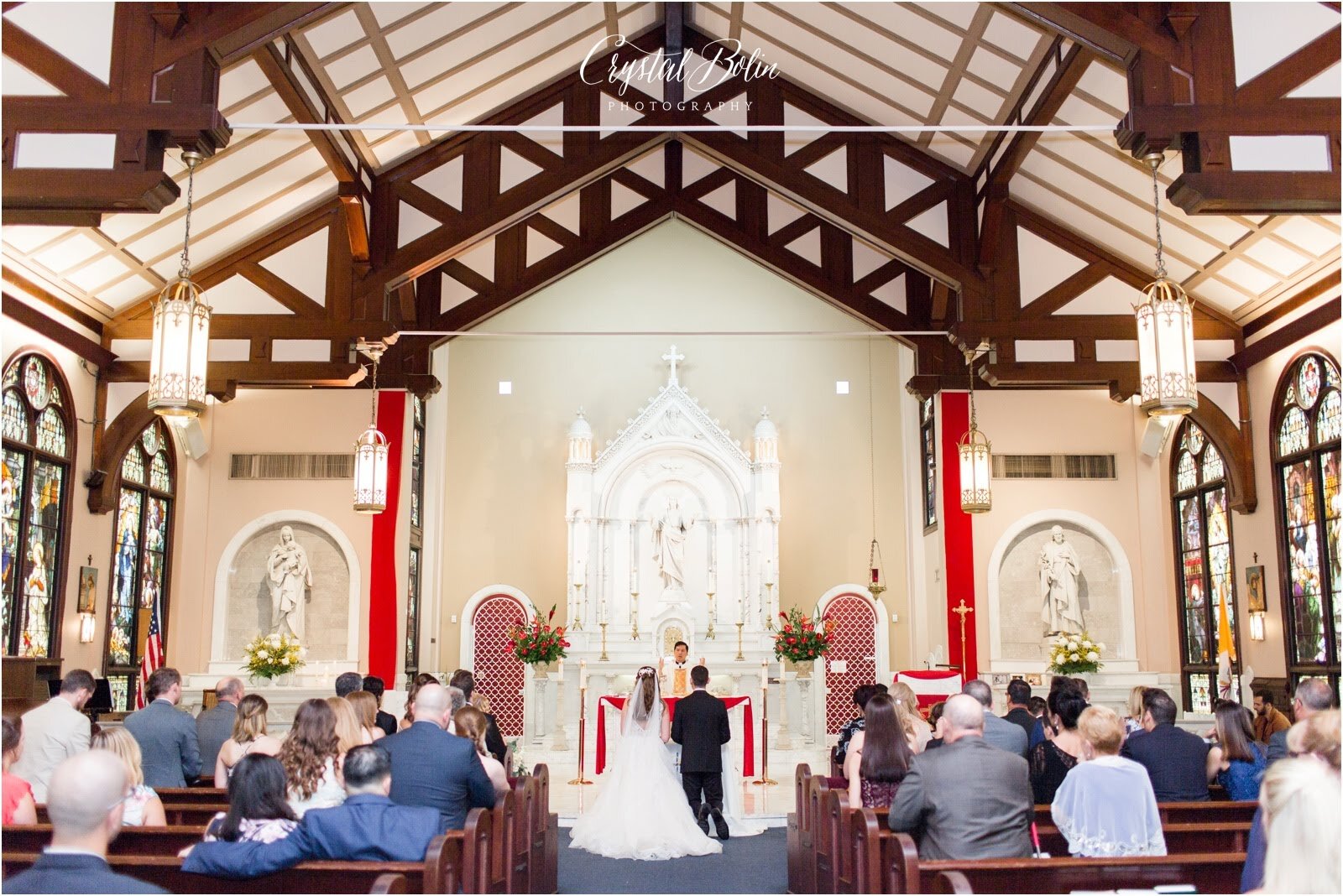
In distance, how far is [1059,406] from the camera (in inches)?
564

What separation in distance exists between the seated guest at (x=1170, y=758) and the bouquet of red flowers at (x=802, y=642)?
827 centimetres

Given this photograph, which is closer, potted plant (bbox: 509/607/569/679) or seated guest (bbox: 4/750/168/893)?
seated guest (bbox: 4/750/168/893)

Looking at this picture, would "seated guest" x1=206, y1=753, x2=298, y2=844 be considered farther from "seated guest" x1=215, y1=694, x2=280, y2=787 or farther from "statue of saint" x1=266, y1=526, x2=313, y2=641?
"statue of saint" x1=266, y1=526, x2=313, y2=641

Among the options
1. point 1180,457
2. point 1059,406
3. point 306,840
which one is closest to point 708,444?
point 1059,406

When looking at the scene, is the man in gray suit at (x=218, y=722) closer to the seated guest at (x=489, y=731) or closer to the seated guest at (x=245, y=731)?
the seated guest at (x=245, y=731)

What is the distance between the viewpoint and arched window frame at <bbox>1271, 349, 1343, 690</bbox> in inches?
411

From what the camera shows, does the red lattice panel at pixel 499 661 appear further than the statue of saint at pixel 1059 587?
Yes

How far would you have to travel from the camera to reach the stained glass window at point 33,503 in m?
10.5

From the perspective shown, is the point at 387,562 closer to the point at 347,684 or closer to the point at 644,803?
the point at 644,803

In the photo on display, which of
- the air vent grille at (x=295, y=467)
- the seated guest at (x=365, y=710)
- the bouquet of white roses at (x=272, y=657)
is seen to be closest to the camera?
the seated guest at (x=365, y=710)

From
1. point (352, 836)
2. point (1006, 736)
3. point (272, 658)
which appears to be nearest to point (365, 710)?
point (352, 836)

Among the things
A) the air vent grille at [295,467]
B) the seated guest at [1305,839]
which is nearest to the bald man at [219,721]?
the seated guest at [1305,839]

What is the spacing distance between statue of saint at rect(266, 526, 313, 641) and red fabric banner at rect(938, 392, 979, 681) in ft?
24.7

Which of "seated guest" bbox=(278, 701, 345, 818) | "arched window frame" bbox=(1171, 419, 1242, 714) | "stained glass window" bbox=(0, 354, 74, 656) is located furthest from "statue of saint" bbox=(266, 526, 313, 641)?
"arched window frame" bbox=(1171, 419, 1242, 714)
